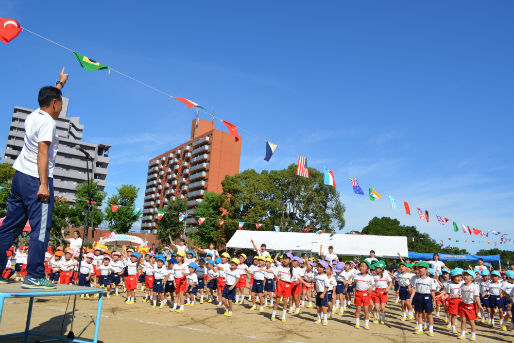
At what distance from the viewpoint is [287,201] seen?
171ft

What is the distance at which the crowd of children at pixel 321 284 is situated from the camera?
10531mm

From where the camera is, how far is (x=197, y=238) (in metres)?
53.8

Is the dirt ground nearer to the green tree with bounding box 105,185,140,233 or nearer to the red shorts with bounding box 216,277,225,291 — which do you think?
the red shorts with bounding box 216,277,225,291

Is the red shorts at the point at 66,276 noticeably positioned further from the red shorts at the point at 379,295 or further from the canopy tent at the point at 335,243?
the canopy tent at the point at 335,243

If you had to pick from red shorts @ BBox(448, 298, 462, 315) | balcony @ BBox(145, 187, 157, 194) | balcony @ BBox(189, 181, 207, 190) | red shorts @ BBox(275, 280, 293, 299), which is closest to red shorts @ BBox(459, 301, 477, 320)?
red shorts @ BBox(448, 298, 462, 315)

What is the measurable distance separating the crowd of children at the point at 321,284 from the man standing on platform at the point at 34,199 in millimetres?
8189

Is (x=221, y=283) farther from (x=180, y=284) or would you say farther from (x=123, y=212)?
(x=123, y=212)

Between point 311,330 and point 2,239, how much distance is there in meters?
8.15

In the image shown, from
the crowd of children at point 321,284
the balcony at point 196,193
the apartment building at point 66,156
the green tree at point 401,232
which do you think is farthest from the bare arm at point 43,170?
the apartment building at point 66,156

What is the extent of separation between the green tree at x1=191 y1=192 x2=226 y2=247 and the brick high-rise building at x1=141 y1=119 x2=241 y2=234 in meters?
9.79

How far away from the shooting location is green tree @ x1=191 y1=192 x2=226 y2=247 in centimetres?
5253

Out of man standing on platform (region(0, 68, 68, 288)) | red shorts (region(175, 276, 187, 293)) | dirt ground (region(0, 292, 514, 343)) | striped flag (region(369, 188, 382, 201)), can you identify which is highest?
striped flag (region(369, 188, 382, 201))

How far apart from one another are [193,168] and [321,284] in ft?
227

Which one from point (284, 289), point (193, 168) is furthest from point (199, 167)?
point (284, 289)
